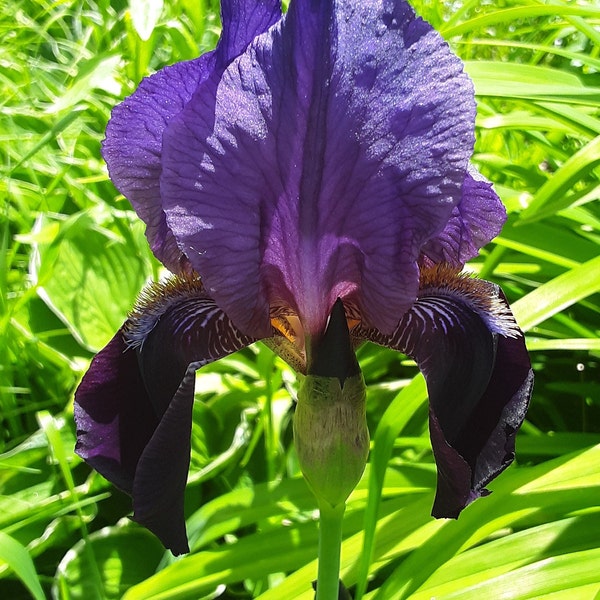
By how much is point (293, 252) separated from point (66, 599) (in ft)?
1.83

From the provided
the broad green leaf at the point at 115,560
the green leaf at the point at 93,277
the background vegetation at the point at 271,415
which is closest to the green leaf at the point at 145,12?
the background vegetation at the point at 271,415

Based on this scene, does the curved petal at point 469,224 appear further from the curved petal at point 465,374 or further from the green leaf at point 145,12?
the green leaf at point 145,12

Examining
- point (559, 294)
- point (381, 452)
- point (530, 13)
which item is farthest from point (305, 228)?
point (530, 13)

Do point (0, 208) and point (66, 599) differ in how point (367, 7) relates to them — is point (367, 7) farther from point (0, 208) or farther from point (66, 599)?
point (0, 208)

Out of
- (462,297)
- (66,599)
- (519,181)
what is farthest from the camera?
(519,181)

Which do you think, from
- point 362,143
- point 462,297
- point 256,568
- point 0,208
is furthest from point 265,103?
point 0,208

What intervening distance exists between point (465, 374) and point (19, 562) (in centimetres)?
43

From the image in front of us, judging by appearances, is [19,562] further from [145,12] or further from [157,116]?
[145,12]

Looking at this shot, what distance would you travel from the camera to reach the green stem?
56cm

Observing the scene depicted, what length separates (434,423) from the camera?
53 cm

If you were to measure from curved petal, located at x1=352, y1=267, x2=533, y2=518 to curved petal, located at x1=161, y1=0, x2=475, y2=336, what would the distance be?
46 millimetres

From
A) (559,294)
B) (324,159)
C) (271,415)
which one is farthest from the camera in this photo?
(271,415)

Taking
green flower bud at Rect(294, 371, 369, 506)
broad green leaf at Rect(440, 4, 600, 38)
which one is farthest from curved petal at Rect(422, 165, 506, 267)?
broad green leaf at Rect(440, 4, 600, 38)

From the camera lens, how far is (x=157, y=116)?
0.55 m
